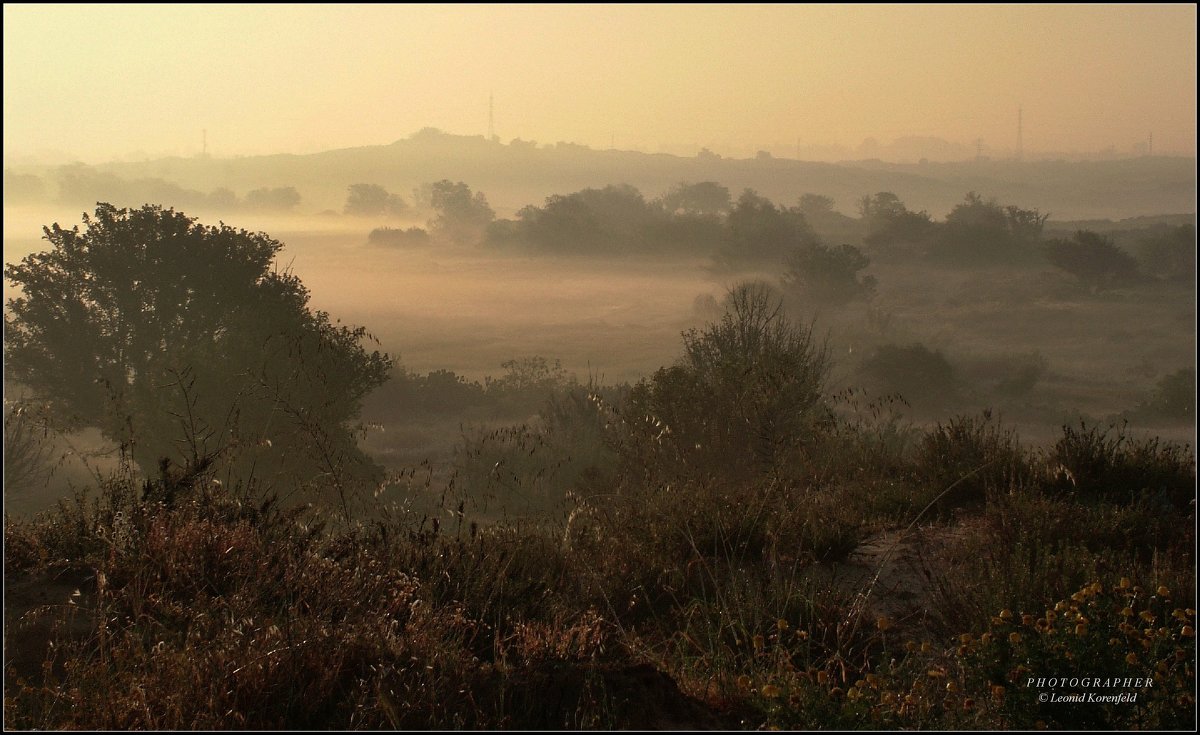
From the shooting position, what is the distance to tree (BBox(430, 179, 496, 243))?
85438mm

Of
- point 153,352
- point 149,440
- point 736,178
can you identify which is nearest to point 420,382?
point 153,352

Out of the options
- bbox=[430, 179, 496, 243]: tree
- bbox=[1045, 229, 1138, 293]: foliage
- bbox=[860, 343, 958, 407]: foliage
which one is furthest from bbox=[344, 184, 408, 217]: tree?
bbox=[1045, 229, 1138, 293]: foliage

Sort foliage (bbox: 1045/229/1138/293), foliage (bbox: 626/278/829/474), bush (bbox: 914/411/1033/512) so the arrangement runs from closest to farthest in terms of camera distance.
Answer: bush (bbox: 914/411/1033/512) → foliage (bbox: 626/278/829/474) → foliage (bbox: 1045/229/1138/293)

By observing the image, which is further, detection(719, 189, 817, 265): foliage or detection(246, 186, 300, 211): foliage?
detection(246, 186, 300, 211): foliage

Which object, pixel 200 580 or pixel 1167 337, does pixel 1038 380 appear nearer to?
pixel 1167 337

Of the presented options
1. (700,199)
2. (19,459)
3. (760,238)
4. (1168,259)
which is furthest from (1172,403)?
(700,199)

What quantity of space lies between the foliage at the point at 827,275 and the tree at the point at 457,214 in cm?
3676

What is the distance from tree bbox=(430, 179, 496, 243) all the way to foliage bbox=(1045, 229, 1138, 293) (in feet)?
163

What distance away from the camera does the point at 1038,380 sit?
4744 centimetres

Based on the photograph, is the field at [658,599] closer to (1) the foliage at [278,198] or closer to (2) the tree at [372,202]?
(1) the foliage at [278,198]

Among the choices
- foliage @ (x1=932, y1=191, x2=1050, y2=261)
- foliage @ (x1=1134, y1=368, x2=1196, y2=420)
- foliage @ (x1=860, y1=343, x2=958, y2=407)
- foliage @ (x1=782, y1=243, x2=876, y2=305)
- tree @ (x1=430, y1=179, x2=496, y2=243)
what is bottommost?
foliage @ (x1=1134, y1=368, x2=1196, y2=420)

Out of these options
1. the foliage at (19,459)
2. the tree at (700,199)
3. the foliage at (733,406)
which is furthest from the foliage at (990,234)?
the foliage at (19,459)

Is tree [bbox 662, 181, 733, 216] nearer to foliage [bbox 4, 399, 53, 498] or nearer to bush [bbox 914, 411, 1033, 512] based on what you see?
foliage [bbox 4, 399, 53, 498]

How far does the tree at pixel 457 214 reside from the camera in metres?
85.4
